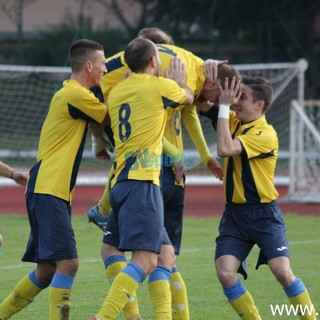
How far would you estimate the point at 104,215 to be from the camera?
285 inches

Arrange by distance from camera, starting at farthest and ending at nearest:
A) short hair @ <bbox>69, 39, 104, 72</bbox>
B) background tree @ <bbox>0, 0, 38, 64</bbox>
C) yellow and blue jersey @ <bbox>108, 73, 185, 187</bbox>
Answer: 1. background tree @ <bbox>0, 0, 38, 64</bbox>
2. short hair @ <bbox>69, 39, 104, 72</bbox>
3. yellow and blue jersey @ <bbox>108, 73, 185, 187</bbox>

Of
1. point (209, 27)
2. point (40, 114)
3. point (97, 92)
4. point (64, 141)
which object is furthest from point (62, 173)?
point (209, 27)

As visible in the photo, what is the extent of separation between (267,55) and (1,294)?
16684 mm

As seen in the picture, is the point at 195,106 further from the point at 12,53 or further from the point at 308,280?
the point at 12,53

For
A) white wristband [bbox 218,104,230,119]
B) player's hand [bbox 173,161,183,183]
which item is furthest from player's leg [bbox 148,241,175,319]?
white wristband [bbox 218,104,230,119]

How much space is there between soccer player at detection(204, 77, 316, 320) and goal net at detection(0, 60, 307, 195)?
35.9 feet

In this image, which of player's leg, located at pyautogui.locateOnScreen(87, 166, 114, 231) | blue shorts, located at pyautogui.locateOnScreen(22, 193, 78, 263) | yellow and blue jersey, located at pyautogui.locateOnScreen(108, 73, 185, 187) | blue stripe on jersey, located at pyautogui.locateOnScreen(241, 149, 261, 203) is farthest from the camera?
player's leg, located at pyautogui.locateOnScreen(87, 166, 114, 231)

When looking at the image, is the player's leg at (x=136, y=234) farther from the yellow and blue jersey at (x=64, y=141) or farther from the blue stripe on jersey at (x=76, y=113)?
the blue stripe on jersey at (x=76, y=113)

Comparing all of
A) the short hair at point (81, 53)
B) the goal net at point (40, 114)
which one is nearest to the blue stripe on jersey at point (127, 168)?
the short hair at point (81, 53)

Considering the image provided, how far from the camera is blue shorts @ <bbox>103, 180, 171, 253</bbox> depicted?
6.25m

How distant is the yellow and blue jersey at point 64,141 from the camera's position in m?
6.58

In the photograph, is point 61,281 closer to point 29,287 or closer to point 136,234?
point 29,287

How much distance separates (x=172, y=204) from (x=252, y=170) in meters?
0.69

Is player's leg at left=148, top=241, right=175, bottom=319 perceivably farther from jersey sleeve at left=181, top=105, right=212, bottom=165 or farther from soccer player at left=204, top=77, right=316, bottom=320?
jersey sleeve at left=181, top=105, right=212, bottom=165
